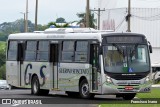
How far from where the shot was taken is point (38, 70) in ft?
111

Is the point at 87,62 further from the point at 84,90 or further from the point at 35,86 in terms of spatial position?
the point at 35,86

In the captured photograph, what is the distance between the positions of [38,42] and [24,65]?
176 centimetres

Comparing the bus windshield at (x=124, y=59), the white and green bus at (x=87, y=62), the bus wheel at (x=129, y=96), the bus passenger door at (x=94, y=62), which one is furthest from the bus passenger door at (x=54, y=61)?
the bus windshield at (x=124, y=59)

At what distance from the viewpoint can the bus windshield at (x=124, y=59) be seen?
2931cm

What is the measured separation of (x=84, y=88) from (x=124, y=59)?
215 centimetres

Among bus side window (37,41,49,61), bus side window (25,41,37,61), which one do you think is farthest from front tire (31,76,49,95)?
bus side window (37,41,49,61)

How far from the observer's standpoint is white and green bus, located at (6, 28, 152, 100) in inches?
1153

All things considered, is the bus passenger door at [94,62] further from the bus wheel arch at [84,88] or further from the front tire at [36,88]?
the front tire at [36,88]

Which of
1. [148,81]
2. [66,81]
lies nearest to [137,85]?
[148,81]

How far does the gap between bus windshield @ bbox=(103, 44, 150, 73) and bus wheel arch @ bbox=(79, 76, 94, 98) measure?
1.38 meters

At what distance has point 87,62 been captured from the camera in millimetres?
30109

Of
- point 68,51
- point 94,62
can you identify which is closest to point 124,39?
point 94,62

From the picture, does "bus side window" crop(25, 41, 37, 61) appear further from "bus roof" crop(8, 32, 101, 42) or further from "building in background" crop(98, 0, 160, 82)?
"building in background" crop(98, 0, 160, 82)

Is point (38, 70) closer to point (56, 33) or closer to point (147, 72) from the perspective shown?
point (56, 33)
